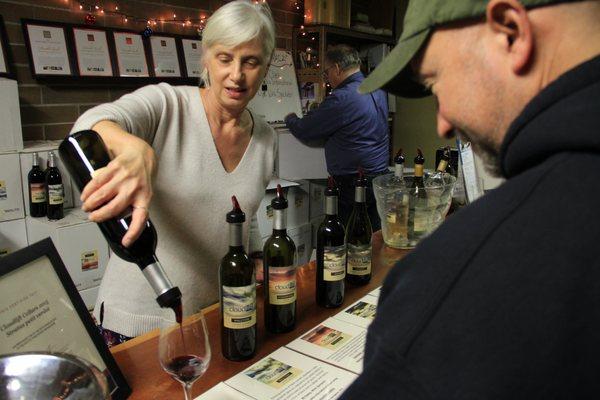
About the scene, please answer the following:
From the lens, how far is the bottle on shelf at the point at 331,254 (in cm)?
119

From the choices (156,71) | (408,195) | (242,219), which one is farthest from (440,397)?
(156,71)

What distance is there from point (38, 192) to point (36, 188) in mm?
22

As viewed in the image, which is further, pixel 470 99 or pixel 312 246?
pixel 312 246

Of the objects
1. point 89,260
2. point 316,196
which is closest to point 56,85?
point 89,260

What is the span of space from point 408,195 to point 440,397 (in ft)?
4.77

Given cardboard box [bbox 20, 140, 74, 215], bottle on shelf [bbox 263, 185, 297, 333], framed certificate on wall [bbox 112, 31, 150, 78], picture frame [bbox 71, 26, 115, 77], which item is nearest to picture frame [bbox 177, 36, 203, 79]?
framed certificate on wall [bbox 112, 31, 150, 78]

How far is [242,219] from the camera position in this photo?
3.05 feet

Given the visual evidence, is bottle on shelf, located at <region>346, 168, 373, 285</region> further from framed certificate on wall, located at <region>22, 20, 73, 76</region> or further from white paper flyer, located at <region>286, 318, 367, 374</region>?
framed certificate on wall, located at <region>22, 20, 73, 76</region>

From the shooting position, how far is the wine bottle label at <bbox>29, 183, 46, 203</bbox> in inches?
94.0

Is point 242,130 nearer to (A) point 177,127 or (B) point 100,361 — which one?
(A) point 177,127

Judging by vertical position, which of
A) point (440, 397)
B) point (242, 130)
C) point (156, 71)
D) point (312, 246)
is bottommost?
point (312, 246)

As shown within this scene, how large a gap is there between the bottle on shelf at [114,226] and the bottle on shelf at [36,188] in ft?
5.38

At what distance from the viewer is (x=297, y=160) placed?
143 inches

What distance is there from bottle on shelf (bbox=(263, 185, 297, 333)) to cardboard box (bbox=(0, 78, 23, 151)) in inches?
70.7
